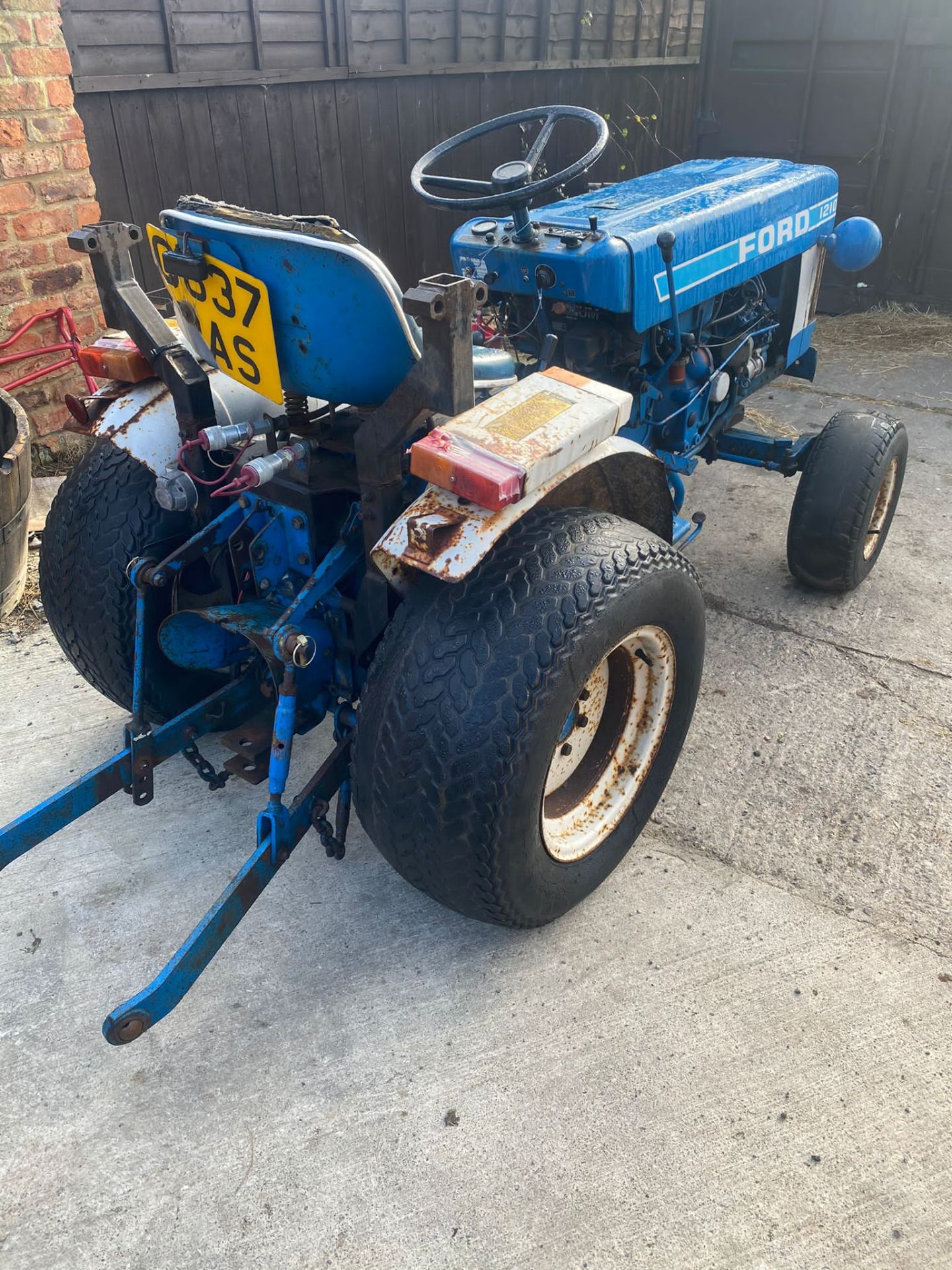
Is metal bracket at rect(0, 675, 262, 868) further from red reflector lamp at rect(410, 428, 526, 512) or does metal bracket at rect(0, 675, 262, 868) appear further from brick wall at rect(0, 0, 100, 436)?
brick wall at rect(0, 0, 100, 436)

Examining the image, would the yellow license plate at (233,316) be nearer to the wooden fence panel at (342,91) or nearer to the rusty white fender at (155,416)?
the rusty white fender at (155,416)

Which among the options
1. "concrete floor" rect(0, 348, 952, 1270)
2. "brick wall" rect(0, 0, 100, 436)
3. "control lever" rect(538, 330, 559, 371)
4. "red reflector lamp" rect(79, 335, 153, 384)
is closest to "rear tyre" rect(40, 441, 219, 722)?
"red reflector lamp" rect(79, 335, 153, 384)

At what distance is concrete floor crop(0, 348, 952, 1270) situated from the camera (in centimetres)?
161

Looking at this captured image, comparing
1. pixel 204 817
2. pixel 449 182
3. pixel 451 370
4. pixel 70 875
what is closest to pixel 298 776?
pixel 204 817

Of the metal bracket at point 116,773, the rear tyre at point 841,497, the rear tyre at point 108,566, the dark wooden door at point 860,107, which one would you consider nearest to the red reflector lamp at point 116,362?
the rear tyre at point 108,566

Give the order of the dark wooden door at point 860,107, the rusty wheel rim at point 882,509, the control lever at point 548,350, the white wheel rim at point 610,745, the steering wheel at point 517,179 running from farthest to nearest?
the dark wooden door at point 860,107 → the rusty wheel rim at point 882,509 → the control lever at point 548,350 → the steering wheel at point 517,179 → the white wheel rim at point 610,745

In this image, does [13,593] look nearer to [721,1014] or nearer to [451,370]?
→ [451,370]

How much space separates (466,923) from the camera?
85.4 inches

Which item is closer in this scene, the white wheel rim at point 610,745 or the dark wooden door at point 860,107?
the white wheel rim at point 610,745

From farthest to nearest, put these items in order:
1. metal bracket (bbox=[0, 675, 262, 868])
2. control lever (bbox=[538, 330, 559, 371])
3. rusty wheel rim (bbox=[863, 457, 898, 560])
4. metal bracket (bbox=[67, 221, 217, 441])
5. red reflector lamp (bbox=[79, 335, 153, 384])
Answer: rusty wheel rim (bbox=[863, 457, 898, 560]) → control lever (bbox=[538, 330, 559, 371]) → red reflector lamp (bbox=[79, 335, 153, 384]) → metal bracket (bbox=[67, 221, 217, 441]) → metal bracket (bbox=[0, 675, 262, 868])

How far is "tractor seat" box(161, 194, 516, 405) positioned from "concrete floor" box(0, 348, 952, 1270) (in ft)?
3.91

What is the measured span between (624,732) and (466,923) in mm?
583

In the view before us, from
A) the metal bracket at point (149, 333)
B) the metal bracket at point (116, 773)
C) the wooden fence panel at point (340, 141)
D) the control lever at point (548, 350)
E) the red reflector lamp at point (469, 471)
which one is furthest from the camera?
the wooden fence panel at point (340, 141)

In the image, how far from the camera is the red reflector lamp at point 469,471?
5.20 feet
